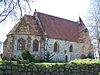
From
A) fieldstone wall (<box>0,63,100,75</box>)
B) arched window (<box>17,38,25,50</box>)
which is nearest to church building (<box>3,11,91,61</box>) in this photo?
arched window (<box>17,38,25,50</box>)

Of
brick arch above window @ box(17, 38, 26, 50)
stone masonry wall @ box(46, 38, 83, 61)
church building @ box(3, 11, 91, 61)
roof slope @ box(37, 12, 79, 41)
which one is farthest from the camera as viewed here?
roof slope @ box(37, 12, 79, 41)

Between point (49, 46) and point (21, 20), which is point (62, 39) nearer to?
point (49, 46)

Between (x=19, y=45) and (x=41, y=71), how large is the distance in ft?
87.3

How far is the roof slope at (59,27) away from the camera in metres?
44.0

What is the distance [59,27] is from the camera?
156 feet

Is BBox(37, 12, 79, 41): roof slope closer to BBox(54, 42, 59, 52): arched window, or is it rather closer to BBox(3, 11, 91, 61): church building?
BBox(3, 11, 91, 61): church building

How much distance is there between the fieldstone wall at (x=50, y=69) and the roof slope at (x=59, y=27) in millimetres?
25292

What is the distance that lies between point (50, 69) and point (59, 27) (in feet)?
107

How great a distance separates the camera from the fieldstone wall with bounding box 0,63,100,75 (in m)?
13.9

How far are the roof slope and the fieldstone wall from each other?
25292 millimetres

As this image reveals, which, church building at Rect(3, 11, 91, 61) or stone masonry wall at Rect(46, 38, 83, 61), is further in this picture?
stone masonry wall at Rect(46, 38, 83, 61)

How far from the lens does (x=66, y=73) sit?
52.2ft

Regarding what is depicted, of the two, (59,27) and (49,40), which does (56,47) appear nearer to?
(49,40)

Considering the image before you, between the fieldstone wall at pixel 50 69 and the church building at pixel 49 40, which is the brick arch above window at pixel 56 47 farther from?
the fieldstone wall at pixel 50 69
